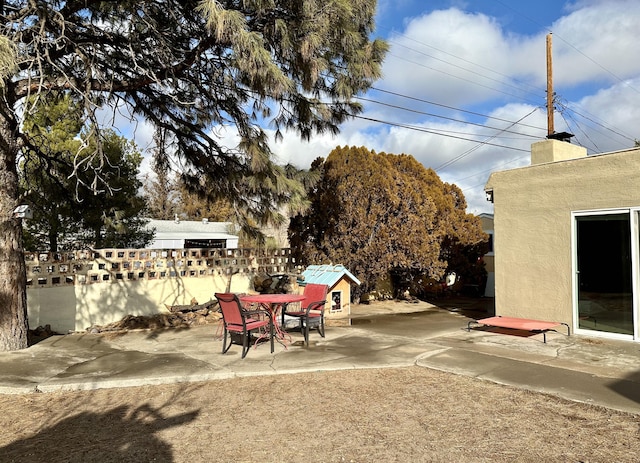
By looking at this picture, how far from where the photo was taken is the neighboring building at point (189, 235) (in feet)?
79.3

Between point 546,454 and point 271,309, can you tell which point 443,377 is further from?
point 271,309

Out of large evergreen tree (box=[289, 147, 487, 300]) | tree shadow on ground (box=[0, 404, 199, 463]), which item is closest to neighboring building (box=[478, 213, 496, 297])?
large evergreen tree (box=[289, 147, 487, 300])

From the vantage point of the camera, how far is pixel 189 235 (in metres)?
24.8

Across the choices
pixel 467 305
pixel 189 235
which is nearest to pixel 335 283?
pixel 467 305

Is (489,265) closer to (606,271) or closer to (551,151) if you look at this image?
(551,151)

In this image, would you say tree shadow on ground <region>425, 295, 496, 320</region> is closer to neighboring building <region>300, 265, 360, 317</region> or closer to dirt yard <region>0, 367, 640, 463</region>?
neighboring building <region>300, 265, 360, 317</region>

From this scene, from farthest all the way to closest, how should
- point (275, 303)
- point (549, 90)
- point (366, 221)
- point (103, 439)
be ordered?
1. point (549, 90)
2. point (366, 221)
3. point (275, 303)
4. point (103, 439)

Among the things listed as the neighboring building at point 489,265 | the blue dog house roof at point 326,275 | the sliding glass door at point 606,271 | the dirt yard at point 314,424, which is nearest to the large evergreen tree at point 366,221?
the blue dog house roof at point 326,275

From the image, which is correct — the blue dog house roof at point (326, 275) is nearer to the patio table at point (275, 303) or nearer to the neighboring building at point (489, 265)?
the patio table at point (275, 303)

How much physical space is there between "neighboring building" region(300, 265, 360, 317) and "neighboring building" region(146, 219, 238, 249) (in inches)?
522

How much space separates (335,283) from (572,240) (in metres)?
4.96

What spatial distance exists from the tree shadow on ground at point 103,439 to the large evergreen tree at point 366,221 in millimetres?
9040

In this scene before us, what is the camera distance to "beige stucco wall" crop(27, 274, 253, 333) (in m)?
9.32

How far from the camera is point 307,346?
25.9ft
